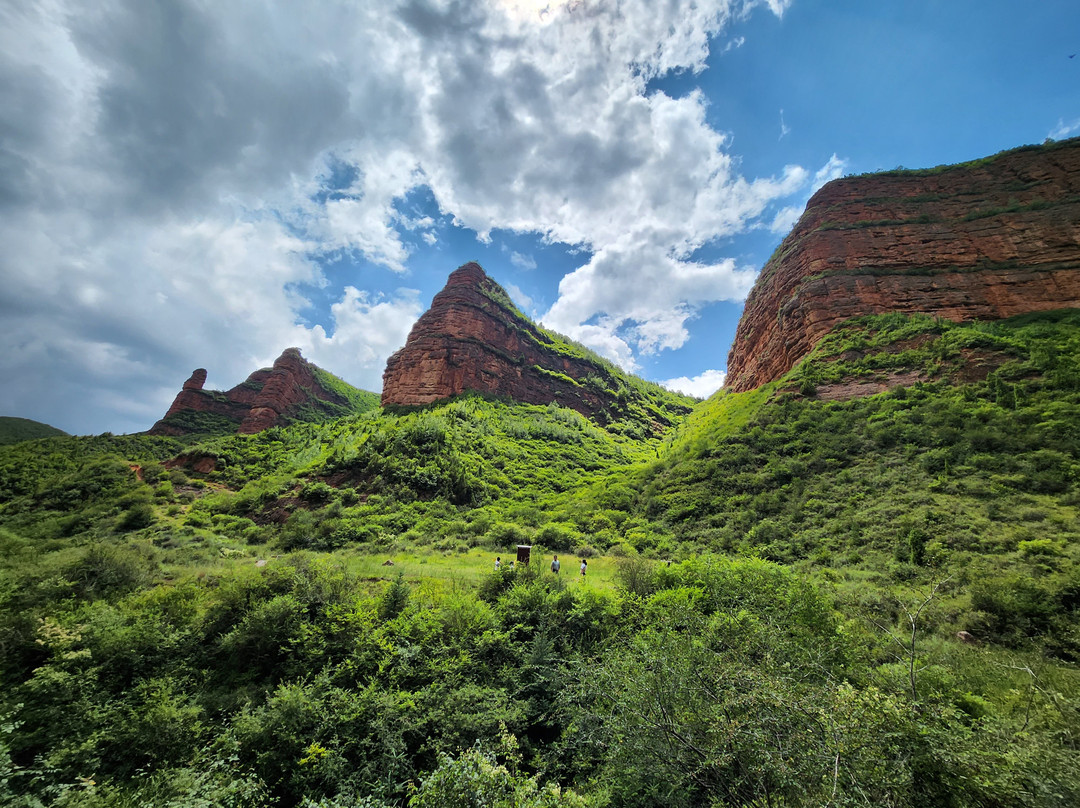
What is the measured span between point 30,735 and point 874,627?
14222mm

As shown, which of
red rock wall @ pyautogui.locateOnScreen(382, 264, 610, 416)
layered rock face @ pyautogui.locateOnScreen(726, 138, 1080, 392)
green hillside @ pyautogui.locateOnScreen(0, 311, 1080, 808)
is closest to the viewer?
green hillside @ pyautogui.locateOnScreen(0, 311, 1080, 808)

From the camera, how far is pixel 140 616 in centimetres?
→ 721

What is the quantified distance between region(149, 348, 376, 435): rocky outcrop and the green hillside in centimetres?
3795

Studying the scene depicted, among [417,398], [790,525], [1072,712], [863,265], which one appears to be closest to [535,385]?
[417,398]

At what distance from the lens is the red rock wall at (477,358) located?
45875 mm

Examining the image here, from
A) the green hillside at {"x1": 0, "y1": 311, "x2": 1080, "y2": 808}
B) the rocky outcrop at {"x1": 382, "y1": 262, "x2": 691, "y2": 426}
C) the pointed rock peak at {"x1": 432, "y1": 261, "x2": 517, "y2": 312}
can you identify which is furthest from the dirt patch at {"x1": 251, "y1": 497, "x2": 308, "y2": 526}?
the pointed rock peak at {"x1": 432, "y1": 261, "x2": 517, "y2": 312}

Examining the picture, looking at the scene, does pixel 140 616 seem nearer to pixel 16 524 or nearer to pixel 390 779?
pixel 390 779

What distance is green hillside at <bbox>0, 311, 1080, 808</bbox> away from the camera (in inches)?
164

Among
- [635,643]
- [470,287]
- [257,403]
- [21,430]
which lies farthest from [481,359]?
[21,430]

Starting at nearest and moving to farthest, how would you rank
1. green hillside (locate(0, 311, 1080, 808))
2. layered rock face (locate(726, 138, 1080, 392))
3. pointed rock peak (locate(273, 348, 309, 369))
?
green hillside (locate(0, 311, 1080, 808)) < layered rock face (locate(726, 138, 1080, 392)) < pointed rock peak (locate(273, 348, 309, 369))

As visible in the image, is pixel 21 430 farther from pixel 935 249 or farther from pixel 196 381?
pixel 935 249

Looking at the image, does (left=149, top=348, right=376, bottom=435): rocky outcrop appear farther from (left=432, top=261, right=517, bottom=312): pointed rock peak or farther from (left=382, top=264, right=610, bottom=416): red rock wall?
(left=432, top=261, right=517, bottom=312): pointed rock peak

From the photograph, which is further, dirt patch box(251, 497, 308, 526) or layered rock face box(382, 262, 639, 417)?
layered rock face box(382, 262, 639, 417)

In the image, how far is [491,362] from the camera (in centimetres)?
5097
